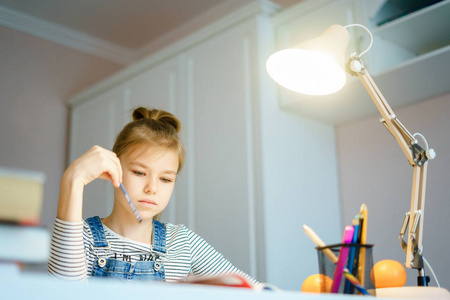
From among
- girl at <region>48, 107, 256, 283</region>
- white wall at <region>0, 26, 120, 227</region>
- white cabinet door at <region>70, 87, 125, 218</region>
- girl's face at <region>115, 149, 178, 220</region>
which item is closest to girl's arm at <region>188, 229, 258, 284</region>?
girl at <region>48, 107, 256, 283</region>

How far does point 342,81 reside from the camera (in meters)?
1.07

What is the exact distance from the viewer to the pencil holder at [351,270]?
681mm

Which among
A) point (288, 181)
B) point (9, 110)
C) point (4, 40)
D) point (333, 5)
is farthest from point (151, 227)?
point (4, 40)

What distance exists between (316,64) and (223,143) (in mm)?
1110

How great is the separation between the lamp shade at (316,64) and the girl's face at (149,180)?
35 cm

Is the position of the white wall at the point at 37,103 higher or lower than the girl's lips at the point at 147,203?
higher

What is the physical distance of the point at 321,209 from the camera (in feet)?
6.98

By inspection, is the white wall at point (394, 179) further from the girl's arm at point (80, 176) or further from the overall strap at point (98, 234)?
the girl's arm at point (80, 176)

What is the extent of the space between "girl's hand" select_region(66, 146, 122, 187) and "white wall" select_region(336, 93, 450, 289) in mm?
1377

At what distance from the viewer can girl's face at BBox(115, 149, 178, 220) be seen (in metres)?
1.19

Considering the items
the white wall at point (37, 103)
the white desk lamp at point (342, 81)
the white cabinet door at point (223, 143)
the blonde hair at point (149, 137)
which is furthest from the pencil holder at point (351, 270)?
the white wall at point (37, 103)

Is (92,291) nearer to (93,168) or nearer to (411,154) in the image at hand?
(93,168)

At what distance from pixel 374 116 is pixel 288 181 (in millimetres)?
484

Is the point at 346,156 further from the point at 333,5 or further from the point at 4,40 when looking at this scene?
the point at 4,40
